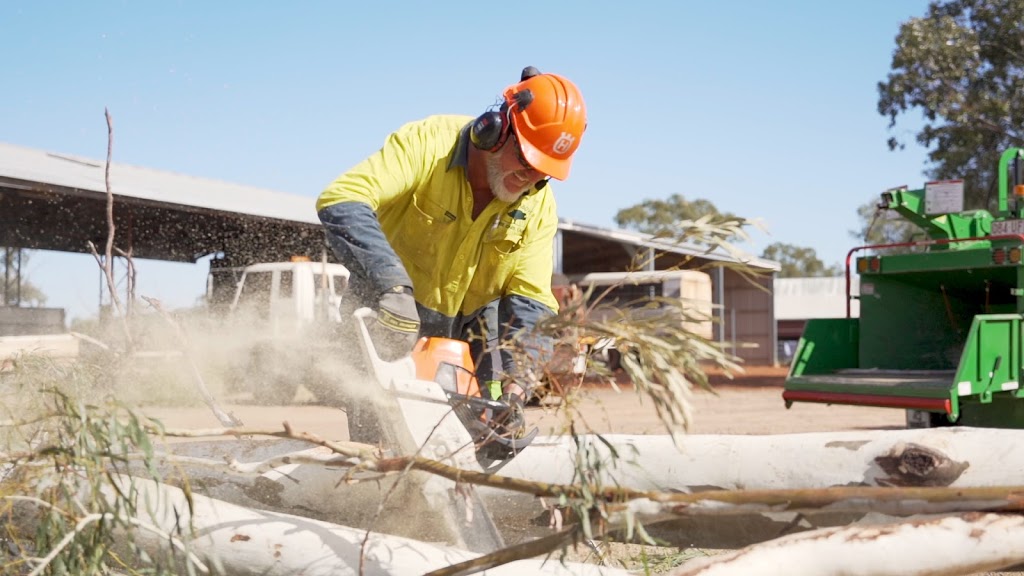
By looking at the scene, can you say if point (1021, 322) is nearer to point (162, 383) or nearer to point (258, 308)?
point (162, 383)

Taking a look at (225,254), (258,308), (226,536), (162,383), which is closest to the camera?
(226,536)

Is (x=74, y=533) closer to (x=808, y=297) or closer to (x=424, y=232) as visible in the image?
(x=424, y=232)

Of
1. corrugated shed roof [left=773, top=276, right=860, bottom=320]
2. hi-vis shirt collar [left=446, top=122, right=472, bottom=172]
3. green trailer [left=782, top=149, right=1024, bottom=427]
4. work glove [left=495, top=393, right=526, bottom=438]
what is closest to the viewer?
work glove [left=495, top=393, right=526, bottom=438]

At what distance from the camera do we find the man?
301cm

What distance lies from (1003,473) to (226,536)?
2.46 metres

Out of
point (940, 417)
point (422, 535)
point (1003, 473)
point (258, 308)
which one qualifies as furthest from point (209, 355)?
point (1003, 473)

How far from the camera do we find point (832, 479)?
3.15m

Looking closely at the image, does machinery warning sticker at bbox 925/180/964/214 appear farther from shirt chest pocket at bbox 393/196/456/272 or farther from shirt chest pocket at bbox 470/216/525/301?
shirt chest pocket at bbox 393/196/456/272

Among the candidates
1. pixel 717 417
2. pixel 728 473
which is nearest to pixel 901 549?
pixel 728 473

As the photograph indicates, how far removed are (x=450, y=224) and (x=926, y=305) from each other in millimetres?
5526

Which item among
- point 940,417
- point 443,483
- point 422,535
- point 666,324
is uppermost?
point 666,324

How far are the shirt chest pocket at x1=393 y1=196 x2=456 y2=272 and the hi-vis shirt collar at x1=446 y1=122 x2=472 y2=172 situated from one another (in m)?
0.17

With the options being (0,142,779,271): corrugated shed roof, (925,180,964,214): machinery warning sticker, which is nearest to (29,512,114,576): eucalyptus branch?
(925,180,964,214): machinery warning sticker

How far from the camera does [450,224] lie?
357 cm
